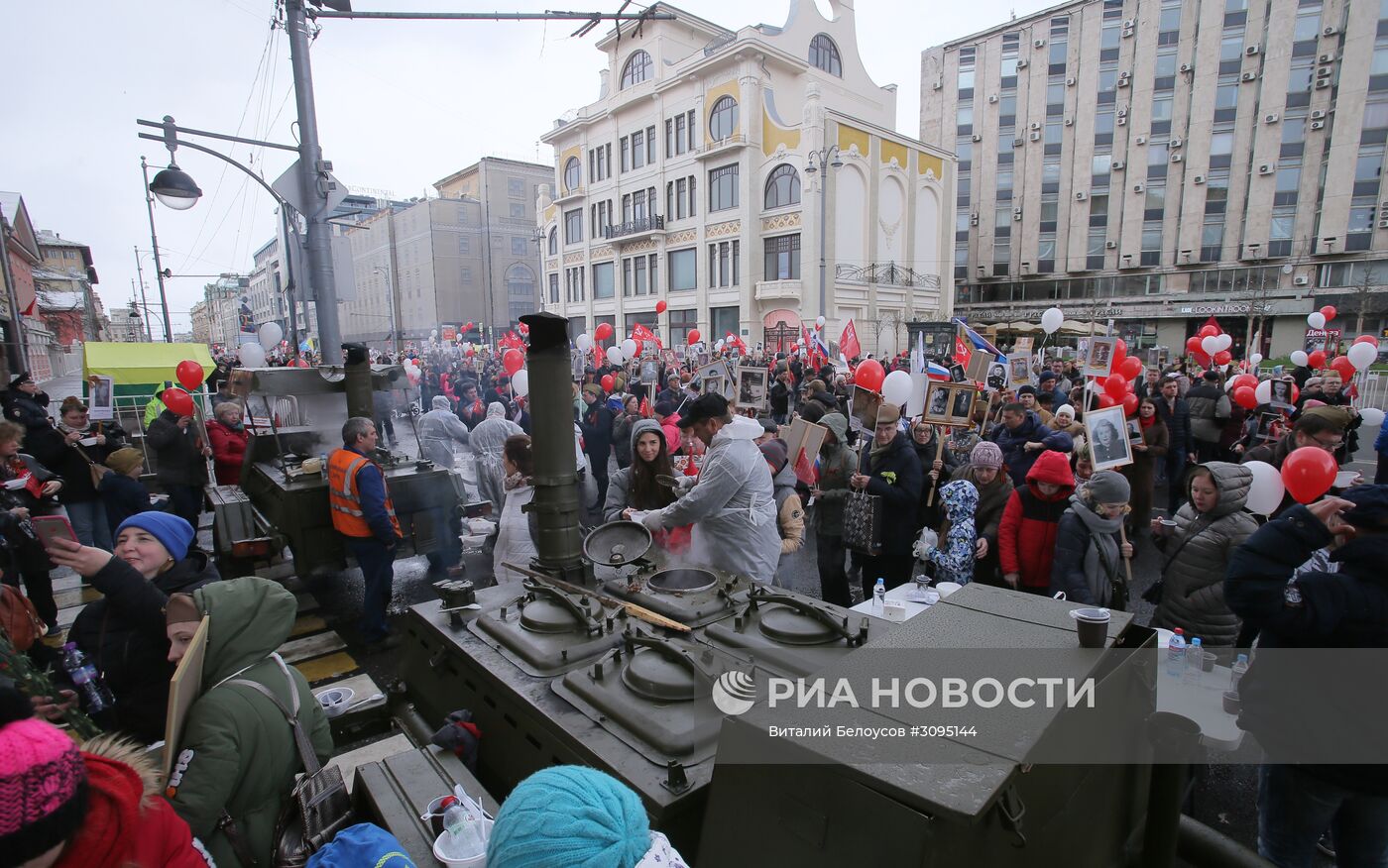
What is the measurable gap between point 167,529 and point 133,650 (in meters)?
0.67

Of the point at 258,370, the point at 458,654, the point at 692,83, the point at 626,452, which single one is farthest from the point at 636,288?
the point at 458,654

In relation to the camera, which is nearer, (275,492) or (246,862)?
(246,862)

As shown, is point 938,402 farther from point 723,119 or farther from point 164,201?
point 723,119

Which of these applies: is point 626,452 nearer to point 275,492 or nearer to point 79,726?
point 275,492

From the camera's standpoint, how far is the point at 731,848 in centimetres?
176

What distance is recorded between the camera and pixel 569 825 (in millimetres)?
1355

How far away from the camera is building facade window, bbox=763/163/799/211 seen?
104 feet

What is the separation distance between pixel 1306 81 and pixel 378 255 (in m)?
63.0

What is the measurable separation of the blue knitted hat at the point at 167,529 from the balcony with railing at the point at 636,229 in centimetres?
3535

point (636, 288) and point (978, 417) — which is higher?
point (636, 288)

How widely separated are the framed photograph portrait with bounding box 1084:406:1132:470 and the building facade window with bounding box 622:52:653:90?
123ft

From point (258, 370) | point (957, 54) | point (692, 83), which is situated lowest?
point (258, 370)

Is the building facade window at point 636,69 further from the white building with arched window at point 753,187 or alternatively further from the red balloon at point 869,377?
the red balloon at point 869,377

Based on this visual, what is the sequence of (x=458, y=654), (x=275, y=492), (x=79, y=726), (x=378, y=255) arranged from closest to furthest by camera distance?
(x=79, y=726) → (x=458, y=654) → (x=275, y=492) → (x=378, y=255)
